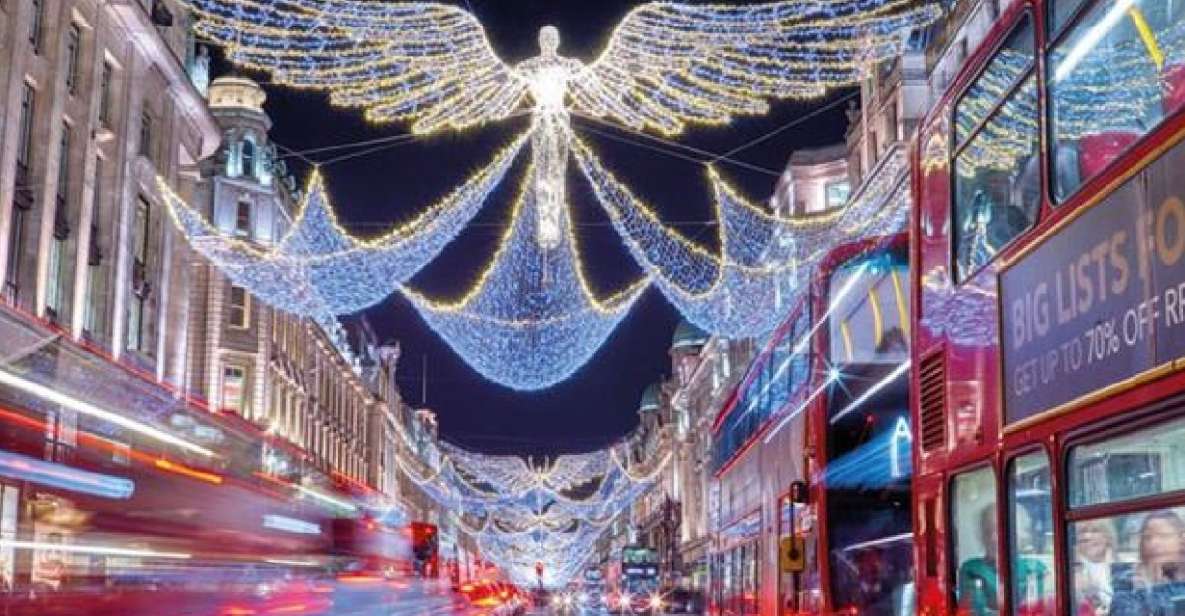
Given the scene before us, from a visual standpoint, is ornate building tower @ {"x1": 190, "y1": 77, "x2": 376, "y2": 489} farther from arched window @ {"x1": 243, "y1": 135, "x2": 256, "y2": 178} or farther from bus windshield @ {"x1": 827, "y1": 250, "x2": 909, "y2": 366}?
bus windshield @ {"x1": 827, "y1": 250, "x2": 909, "y2": 366}

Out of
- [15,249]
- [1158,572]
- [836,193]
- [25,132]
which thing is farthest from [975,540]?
[836,193]

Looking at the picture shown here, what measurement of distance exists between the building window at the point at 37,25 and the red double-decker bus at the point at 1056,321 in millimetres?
24613

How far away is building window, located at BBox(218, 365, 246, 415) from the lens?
4931 centimetres

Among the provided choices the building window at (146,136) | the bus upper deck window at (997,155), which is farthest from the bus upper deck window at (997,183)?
the building window at (146,136)

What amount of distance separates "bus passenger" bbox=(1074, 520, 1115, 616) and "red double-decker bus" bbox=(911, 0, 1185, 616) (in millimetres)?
10

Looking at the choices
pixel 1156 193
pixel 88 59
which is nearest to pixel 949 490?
pixel 1156 193

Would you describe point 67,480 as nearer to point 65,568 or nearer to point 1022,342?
point 65,568

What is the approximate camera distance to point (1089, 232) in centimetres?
601

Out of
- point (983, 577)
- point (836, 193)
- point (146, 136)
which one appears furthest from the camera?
point (836, 193)

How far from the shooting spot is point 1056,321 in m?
6.42

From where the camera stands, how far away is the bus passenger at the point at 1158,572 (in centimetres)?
535

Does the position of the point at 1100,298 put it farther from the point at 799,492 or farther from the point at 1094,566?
the point at 799,492

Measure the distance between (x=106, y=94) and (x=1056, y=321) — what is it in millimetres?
31467

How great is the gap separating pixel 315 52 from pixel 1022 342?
10.2 m
